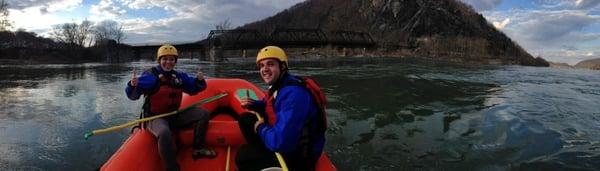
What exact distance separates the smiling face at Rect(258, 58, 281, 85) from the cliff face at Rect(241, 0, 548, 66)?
3243 inches

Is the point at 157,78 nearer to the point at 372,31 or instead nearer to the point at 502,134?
the point at 502,134

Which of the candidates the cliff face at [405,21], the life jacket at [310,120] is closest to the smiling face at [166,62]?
the life jacket at [310,120]

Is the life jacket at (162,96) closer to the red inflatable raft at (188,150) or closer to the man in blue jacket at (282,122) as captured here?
the red inflatable raft at (188,150)

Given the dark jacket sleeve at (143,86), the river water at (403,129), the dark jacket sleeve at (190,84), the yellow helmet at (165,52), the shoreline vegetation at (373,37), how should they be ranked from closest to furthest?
1. the dark jacket sleeve at (143,86)
2. the yellow helmet at (165,52)
3. the dark jacket sleeve at (190,84)
4. the river water at (403,129)
5. the shoreline vegetation at (373,37)

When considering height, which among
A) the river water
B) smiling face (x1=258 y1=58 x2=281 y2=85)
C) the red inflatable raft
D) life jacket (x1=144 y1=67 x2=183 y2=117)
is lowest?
the river water

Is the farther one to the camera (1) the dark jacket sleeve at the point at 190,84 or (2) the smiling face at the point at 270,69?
(1) the dark jacket sleeve at the point at 190,84

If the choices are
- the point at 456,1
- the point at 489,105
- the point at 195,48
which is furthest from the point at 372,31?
the point at 489,105

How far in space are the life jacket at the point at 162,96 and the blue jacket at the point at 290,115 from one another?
97.8 inches

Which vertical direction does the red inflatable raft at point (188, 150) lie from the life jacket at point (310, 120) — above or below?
→ below

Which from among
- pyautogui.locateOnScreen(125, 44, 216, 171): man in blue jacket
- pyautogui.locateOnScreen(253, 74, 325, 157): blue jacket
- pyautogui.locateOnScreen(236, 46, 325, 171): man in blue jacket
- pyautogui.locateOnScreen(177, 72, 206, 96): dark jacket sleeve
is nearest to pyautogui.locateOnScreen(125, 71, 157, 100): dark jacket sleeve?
pyautogui.locateOnScreen(125, 44, 216, 171): man in blue jacket

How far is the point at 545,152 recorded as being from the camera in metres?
8.89

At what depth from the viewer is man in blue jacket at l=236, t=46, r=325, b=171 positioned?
3.59 meters

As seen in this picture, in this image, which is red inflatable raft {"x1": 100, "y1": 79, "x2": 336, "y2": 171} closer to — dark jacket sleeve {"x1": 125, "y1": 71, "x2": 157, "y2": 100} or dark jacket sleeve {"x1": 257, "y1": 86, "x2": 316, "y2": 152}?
dark jacket sleeve {"x1": 125, "y1": 71, "x2": 157, "y2": 100}

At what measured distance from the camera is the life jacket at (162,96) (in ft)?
19.1
